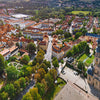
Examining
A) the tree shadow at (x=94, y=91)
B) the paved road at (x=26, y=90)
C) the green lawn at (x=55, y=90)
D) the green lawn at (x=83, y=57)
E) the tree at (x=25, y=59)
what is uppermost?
the tree at (x=25, y=59)

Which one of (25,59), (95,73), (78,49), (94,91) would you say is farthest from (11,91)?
(78,49)

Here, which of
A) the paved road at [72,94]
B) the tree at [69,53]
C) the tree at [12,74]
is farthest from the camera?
the tree at [69,53]

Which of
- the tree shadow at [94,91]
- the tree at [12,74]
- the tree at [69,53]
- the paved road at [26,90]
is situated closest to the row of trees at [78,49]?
the tree at [69,53]

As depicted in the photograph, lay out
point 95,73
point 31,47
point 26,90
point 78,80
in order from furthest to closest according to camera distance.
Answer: point 31,47 < point 78,80 < point 26,90 < point 95,73

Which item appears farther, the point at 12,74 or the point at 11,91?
the point at 12,74

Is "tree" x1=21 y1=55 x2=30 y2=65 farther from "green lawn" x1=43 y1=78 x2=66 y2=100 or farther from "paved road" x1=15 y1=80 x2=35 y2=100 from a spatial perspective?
"green lawn" x1=43 y1=78 x2=66 y2=100

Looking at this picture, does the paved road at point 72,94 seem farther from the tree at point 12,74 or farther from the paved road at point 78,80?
the tree at point 12,74

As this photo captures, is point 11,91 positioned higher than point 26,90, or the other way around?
point 11,91

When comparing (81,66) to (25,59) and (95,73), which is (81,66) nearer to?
(95,73)

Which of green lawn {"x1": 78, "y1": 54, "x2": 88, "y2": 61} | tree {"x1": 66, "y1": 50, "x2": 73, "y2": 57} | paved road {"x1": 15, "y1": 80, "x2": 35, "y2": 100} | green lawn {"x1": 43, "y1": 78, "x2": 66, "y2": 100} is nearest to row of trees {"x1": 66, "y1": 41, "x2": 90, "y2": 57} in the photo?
tree {"x1": 66, "y1": 50, "x2": 73, "y2": 57}
